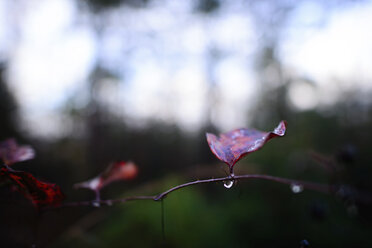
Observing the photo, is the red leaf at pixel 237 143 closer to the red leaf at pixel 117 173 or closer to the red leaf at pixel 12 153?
the red leaf at pixel 117 173

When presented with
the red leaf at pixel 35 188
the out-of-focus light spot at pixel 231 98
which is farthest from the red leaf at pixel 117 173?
the out-of-focus light spot at pixel 231 98

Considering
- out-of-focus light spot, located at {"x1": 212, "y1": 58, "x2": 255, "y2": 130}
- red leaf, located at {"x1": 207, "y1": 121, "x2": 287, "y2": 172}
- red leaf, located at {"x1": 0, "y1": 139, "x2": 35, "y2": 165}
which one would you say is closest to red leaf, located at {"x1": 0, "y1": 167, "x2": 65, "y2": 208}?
red leaf, located at {"x1": 0, "y1": 139, "x2": 35, "y2": 165}

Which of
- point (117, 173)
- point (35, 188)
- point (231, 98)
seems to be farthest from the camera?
point (231, 98)

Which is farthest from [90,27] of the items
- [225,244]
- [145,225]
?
[225,244]

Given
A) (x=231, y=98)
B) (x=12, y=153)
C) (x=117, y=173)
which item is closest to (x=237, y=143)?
(x=117, y=173)

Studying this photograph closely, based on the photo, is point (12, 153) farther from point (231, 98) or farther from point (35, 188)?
point (231, 98)

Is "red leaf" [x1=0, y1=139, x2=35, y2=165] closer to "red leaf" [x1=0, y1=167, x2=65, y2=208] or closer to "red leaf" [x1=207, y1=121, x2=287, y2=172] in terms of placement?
"red leaf" [x1=0, y1=167, x2=65, y2=208]
